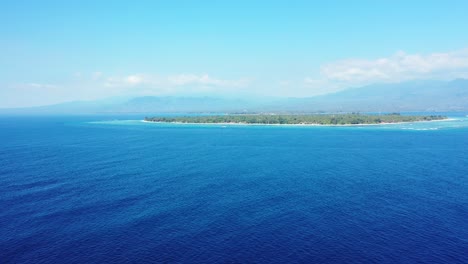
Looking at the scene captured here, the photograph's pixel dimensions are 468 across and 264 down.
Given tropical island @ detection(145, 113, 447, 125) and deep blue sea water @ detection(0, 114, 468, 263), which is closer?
deep blue sea water @ detection(0, 114, 468, 263)

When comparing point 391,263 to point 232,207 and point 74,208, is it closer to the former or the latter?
point 232,207

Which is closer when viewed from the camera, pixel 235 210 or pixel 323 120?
pixel 235 210

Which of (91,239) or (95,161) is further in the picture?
(95,161)

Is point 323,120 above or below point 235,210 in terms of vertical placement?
above

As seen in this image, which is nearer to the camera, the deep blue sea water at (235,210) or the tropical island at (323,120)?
the deep blue sea water at (235,210)

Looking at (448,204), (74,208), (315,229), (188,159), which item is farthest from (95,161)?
(448,204)

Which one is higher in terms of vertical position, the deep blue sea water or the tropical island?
the tropical island

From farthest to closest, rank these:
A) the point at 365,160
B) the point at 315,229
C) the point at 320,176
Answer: the point at 365,160 → the point at 320,176 → the point at 315,229

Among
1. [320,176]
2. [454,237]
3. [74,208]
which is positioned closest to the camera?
[454,237]
